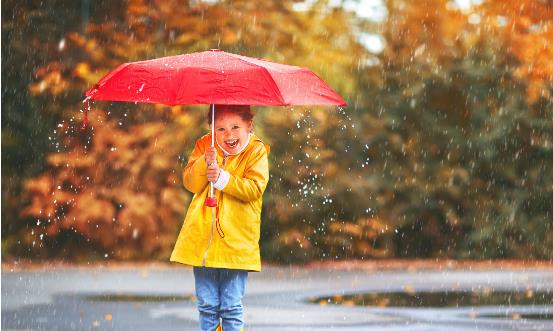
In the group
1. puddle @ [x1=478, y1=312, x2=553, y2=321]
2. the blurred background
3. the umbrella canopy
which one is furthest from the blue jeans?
the blurred background

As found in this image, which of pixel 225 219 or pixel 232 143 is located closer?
pixel 225 219

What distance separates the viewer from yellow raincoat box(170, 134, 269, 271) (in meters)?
5.93

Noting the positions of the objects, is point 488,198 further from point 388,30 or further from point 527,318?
point 527,318

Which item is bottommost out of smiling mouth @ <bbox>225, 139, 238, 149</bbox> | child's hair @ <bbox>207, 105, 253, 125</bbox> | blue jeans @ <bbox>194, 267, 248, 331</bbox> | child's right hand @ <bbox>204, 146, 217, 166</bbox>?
blue jeans @ <bbox>194, 267, 248, 331</bbox>

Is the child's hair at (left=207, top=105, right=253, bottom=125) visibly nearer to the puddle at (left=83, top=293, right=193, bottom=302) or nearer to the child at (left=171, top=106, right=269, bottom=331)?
the child at (left=171, top=106, right=269, bottom=331)

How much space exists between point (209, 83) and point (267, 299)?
12.7 ft

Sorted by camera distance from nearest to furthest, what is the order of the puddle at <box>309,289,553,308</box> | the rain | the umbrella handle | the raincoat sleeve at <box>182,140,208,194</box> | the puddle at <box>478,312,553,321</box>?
1. the umbrella handle
2. the raincoat sleeve at <box>182,140,208,194</box>
3. the puddle at <box>478,312,553,321</box>
4. the puddle at <box>309,289,553,308</box>
5. the rain

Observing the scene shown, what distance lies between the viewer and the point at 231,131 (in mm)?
6094

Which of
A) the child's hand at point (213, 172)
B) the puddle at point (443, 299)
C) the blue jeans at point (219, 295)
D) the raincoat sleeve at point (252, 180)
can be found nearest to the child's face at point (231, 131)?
the raincoat sleeve at point (252, 180)

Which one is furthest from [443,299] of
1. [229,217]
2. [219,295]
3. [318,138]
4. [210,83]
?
[210,83]

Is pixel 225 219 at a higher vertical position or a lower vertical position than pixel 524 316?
higher

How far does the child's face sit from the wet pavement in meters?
2.15

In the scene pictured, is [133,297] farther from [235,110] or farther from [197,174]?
[235,110]

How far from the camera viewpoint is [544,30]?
39.7ft
